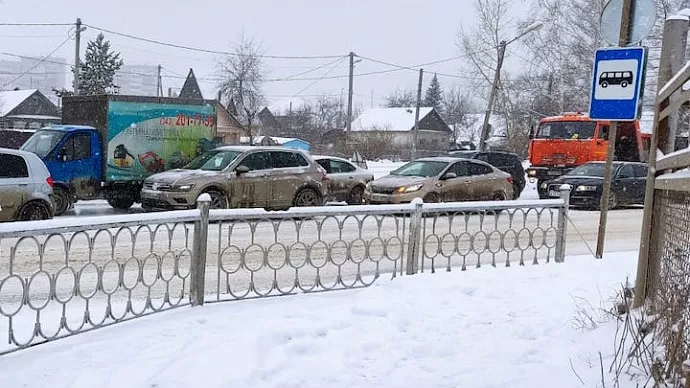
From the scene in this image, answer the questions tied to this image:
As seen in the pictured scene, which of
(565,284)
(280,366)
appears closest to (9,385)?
(280,366)

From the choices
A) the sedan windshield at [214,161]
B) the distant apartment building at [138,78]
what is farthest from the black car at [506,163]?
the distant apartment building at [138,78]

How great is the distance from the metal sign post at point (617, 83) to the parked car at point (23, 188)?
932 cm

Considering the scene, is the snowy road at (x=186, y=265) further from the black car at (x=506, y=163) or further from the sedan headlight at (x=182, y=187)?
the black car at (x=506, y=163)

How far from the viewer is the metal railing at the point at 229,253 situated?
491 centimetres

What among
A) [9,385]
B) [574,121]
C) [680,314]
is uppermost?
[574,121]

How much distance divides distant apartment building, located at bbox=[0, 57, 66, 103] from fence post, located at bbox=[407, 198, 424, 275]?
49279mm

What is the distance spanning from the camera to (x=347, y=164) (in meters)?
18.9

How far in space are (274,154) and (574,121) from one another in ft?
40.8

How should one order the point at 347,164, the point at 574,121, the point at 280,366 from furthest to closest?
1. the point at 574,121
2. the point at 347,164
3. the point at 280,366

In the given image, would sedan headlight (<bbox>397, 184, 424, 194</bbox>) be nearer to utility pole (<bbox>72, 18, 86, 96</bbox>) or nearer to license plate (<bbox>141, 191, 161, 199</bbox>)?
license plate (<bbox>141, 191, 161, 199</bbox>)

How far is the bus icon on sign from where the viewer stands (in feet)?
26.1

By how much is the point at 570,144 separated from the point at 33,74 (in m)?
54.5

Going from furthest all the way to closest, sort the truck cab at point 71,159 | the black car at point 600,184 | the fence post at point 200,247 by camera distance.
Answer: the black car at point 600,184
the truck cab at point 71,159
the fence post at point 200,247

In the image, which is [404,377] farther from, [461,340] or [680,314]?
[680,314]
